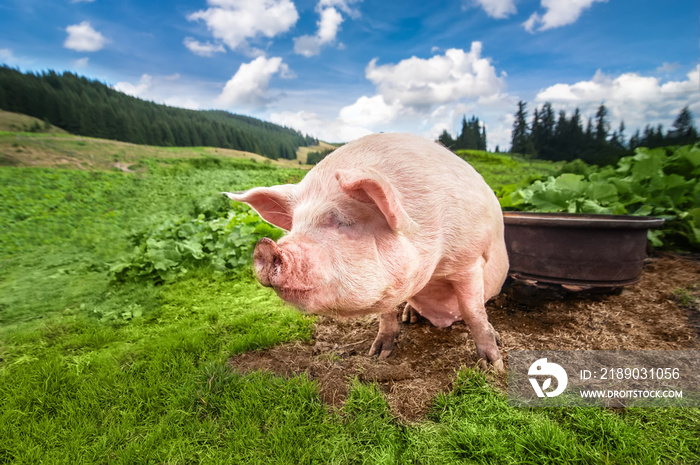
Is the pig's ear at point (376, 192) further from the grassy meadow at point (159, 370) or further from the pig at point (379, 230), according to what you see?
the grassy meadow at point (159, 370)

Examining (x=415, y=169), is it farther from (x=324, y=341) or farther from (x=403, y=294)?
(x=324, y=341)

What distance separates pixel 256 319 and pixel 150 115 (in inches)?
173

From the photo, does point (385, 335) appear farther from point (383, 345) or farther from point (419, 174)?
point (419, 174)

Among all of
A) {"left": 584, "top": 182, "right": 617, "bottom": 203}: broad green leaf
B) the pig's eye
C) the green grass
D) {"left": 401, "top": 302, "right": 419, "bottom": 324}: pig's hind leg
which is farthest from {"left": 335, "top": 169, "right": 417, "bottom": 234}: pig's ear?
the green grass

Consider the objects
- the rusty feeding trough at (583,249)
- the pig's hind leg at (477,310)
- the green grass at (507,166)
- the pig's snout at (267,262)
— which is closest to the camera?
the pig's snout at (267,262)

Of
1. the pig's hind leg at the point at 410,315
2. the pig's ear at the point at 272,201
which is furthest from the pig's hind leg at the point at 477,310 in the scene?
the pig's ear at the point at 272,201

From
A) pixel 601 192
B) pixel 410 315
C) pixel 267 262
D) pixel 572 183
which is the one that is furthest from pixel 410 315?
pixel 601 192

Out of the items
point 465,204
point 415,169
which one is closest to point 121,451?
point 415,169

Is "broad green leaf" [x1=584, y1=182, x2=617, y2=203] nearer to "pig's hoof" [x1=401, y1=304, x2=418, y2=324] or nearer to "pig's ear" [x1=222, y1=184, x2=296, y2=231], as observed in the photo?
"pig's hoof" [x1=401, y1=304, x2=418, y2=324]

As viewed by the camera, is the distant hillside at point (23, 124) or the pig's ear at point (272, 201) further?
the distant hillside at point (23, 124)

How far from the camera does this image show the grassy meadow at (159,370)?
1.80 metres

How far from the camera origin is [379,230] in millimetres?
1672

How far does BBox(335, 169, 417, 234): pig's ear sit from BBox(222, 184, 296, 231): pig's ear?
0.48m

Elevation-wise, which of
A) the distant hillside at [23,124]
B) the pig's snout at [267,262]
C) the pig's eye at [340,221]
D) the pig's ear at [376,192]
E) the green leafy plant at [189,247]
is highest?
the distant hillside at [23,124]
